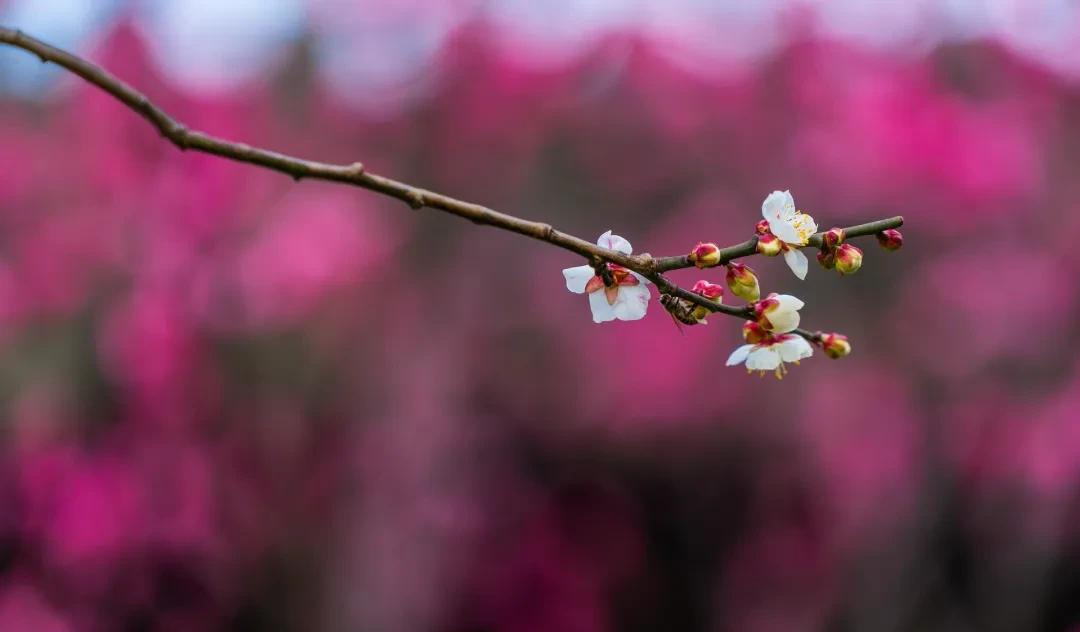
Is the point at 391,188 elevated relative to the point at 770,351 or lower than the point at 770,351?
elevated

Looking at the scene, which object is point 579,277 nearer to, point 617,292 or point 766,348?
point 617,292

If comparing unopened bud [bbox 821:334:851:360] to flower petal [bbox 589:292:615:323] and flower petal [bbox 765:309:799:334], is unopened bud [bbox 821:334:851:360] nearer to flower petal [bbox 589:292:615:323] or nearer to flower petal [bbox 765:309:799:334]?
flower petal [bbox 765:309:799:334]

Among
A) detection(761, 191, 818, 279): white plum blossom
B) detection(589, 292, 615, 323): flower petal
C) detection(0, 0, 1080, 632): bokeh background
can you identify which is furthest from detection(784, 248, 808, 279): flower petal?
detection(0, 0, 1080, 632): bokeh background

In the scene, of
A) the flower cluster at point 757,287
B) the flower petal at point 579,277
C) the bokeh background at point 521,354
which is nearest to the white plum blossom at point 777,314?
the flower cluster at point 757,287

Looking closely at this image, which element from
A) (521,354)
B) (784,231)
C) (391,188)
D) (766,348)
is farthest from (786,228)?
(521,354)

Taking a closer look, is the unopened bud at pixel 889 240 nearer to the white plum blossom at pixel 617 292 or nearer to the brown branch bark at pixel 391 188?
the brown branch bark at pixel 391 188

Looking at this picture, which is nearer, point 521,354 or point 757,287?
point 757,287
